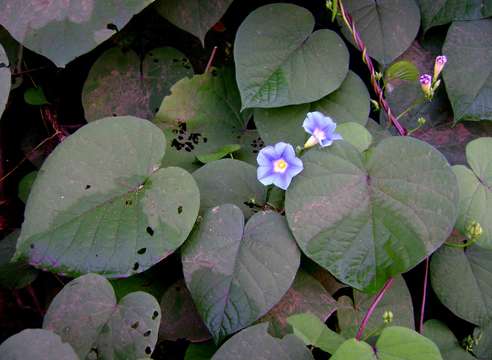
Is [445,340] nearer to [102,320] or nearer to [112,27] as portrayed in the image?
[102,320]

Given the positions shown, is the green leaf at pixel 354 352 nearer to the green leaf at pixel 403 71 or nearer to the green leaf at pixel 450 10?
the green leaf at pixel 403 71

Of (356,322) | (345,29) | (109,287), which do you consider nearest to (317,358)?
(356,322)

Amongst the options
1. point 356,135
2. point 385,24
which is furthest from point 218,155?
point 385,24

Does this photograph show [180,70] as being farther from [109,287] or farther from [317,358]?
[317,358]

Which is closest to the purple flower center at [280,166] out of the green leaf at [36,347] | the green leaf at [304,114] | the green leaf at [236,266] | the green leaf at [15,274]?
the green leaf at [236,266]

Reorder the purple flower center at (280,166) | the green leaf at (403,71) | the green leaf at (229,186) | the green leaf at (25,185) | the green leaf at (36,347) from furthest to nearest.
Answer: the green leaf at (25,185), the green leaf at (403,71), the green leaf at (229,186), the purple flower center at (280,166), the green leaf at (36,347)

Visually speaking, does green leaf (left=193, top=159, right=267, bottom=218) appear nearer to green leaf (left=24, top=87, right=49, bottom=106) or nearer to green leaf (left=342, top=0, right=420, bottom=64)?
green leaf (left=342, top=0, right=420, bottom=64)

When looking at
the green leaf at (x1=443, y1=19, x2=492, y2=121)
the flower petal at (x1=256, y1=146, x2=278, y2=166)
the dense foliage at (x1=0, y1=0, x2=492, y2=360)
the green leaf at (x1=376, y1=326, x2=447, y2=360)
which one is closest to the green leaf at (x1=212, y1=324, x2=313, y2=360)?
the dense foliage at (x1=0, y1=0, x2=492, y2=360)
